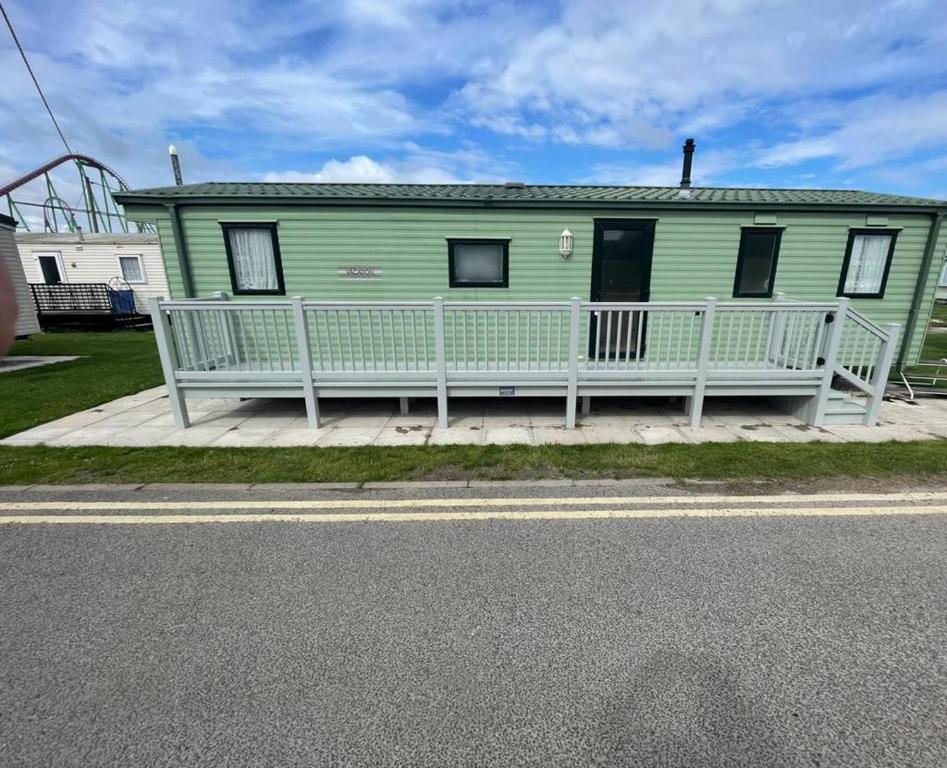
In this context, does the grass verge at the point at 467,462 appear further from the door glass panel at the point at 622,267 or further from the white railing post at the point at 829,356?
the door glass panel at the point at 622,267

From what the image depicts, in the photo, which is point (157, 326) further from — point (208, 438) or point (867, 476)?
point (867, 476)

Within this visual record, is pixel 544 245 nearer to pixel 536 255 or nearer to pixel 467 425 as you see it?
pixel 536 255

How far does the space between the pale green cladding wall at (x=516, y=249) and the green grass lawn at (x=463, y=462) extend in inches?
137

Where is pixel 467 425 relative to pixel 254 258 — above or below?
below

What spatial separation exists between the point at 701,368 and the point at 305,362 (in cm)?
478

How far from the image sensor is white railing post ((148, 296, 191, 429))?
201 inches

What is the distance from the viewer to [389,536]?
118 inches

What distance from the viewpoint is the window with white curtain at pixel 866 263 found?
23.9 ft

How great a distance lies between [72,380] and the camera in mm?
8250

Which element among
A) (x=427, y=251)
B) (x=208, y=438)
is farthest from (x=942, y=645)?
(x=427, y=251)

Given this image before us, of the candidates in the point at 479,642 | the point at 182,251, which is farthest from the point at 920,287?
the point at 182,251

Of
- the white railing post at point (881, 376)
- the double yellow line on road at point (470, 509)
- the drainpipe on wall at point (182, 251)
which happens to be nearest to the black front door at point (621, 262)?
the white railing post at point (881, 376)

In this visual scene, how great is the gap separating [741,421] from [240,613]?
5600 millimetres

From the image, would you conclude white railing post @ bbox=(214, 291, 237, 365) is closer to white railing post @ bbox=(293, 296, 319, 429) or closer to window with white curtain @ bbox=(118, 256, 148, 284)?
white railing post @ bbox=(293, 296, 319, 429)
